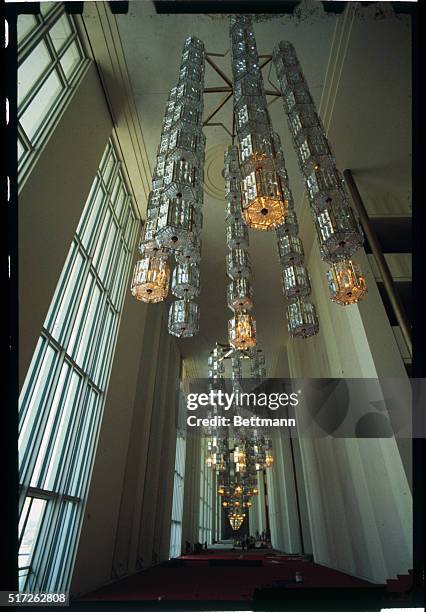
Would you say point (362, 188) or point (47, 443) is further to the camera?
point (362, 188)

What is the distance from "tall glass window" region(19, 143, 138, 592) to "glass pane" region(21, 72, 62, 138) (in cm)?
157

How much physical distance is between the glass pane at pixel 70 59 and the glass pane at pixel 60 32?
14cm

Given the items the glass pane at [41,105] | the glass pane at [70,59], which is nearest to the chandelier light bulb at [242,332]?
the glass pane at [41,105]

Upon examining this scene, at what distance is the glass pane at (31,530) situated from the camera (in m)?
3.68

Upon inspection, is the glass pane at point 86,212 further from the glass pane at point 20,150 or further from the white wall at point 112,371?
the glass pane at point 20,150

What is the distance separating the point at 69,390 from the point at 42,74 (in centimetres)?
418

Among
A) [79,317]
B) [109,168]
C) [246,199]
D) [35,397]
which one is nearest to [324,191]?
[246,199]

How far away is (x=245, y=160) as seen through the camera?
8.71 ft

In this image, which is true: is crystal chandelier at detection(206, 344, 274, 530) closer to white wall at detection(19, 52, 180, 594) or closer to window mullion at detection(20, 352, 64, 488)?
white wall at detection(19, 52, 180, 594)

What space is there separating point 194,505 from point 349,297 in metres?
17.0

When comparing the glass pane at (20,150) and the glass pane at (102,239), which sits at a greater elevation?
the glass pane at (102,239)

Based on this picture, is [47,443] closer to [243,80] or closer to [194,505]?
[243,80]

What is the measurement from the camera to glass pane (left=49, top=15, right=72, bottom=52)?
14.3ft

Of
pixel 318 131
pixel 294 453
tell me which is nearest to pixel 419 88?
pixel 318 131
